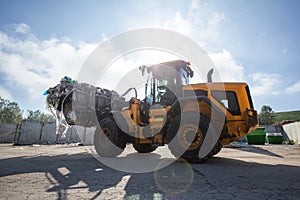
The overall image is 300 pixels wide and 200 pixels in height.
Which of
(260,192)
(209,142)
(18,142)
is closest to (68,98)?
(209,142)

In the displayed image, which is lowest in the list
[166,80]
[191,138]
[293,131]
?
[191,138]

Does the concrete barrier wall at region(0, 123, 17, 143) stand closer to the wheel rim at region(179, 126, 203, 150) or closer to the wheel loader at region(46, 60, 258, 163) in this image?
the wheel loader at region(46, 60, 258, 163)

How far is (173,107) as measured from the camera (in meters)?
5.31

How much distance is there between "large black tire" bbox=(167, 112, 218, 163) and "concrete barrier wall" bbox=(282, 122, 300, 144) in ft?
68.2

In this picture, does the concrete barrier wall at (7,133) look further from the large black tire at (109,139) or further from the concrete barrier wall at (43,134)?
the large black tire at (109,139)

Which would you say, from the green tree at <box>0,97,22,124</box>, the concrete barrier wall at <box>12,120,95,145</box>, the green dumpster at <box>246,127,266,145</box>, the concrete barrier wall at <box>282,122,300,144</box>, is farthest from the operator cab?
the green tree at <box>0,97,22,124</box>

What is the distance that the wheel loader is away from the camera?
476 centimetres

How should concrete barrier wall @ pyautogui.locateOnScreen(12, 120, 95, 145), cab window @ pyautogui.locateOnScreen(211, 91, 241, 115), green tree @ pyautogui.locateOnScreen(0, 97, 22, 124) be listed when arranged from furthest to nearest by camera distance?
1. green tree @ pyautogui.locateOnScreen(0, 97, 22, 124)
2. concrete barrier wall @ pyautogui.locateOnScreen(12, 120, 95, 145)
3. cab window @ pyautogui.locateOnScreen(211, 91, 241, 115)

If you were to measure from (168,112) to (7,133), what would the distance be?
21.0 metres

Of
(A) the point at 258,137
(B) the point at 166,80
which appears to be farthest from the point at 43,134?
(A) the point at 258,137

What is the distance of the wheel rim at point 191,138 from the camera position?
4.71m

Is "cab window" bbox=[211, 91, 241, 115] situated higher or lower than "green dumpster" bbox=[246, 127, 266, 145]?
higher

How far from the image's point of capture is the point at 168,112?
539 centimetres

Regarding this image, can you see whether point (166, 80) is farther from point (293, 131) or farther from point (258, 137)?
point (293, 131)
